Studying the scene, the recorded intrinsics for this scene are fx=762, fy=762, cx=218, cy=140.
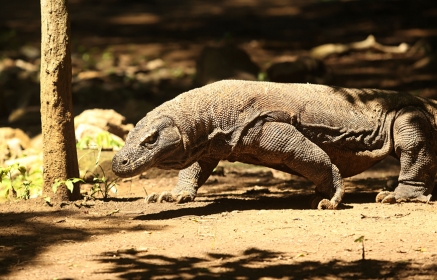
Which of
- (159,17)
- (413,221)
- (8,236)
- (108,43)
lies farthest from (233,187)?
(159,17)

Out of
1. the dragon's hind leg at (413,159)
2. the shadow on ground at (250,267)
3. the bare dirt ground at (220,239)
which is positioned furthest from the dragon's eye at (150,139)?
the dragon's hind leg at (413,159)

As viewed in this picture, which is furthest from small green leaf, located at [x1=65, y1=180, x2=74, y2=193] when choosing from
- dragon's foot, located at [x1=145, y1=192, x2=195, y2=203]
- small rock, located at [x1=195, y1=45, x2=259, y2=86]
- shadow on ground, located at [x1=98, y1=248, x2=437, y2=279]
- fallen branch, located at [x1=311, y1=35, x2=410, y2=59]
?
fallen branch, located at [x1=311, y1=35, x2=410, y2=59]

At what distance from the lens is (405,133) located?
21.7 ft

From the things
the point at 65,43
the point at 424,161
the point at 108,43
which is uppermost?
the point at 108,43

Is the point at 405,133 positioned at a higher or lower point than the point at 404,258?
higher

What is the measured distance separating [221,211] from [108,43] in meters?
12.7

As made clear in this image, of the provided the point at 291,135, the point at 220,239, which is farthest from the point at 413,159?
the point at 220,239

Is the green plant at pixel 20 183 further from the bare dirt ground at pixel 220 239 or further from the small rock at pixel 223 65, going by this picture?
the small rock at pixel 223 65

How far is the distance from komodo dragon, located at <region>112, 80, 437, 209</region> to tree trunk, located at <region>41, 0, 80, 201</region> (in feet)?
2.27

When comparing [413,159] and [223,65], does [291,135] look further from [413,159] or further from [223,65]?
[223,65]

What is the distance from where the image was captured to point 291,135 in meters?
6.11

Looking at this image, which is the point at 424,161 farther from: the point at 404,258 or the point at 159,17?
the point at 159,17

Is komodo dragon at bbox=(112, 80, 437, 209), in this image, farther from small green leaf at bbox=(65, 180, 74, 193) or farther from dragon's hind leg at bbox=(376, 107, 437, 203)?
small green leaf at bbox=(65, 180, 74, 193)

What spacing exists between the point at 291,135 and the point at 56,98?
6.26 ft
